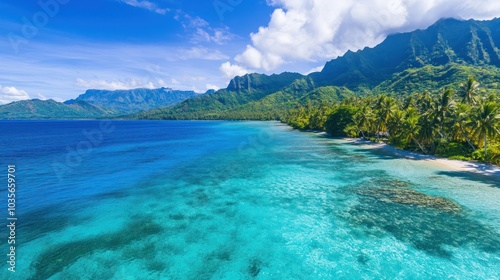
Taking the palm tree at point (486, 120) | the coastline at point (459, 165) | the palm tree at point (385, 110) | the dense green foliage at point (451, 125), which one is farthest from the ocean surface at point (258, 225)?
the palm tree at point (385, 110)

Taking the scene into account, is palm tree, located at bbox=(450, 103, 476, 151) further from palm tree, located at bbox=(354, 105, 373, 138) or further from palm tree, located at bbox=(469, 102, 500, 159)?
palm tree, located at bbox=(354, 105, 373, 138)

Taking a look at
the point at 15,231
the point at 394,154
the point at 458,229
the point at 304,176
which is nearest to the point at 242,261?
the point at 458,229

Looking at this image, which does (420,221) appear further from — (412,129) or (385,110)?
(385,110)

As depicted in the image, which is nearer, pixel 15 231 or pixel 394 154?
pixel 15 231

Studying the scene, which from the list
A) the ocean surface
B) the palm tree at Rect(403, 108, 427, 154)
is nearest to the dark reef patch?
the ocean surface

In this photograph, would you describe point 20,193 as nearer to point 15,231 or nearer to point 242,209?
point 15,231

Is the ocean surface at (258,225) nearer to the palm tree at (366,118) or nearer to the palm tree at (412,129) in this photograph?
the palm tree at (412,129)

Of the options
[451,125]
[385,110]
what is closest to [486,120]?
[451,125]
